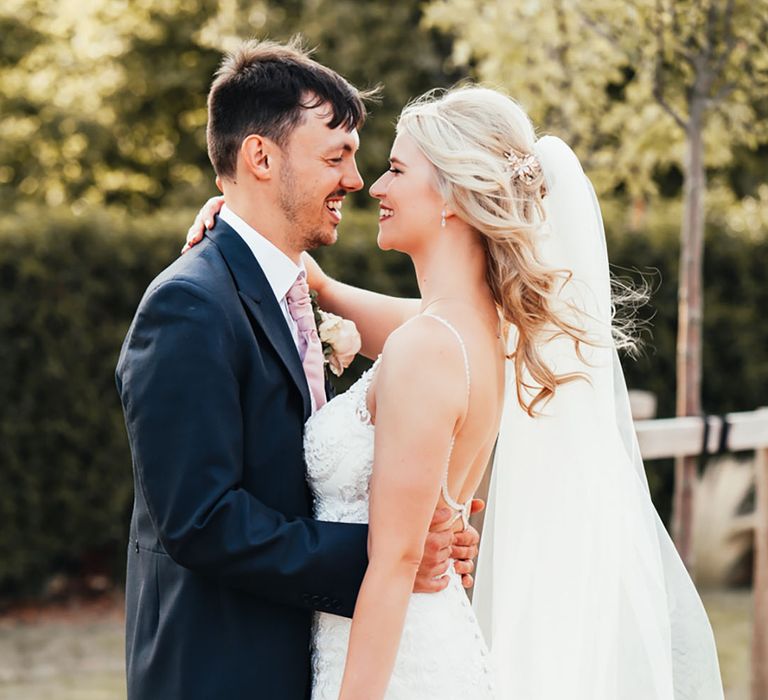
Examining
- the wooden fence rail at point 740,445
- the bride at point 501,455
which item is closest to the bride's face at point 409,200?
the bride at point 501,455

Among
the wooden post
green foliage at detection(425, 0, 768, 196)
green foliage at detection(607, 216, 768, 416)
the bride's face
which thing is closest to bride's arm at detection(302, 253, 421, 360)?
the bride's face

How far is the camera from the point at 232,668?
8.34 feet

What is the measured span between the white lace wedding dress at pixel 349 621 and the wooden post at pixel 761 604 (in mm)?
2820

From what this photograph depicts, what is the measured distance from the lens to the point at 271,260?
279 centimetres

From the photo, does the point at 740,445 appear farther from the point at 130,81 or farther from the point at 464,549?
the point at 130,81

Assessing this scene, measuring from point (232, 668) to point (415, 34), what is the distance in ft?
37.5

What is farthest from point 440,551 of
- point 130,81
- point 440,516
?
point 130,81

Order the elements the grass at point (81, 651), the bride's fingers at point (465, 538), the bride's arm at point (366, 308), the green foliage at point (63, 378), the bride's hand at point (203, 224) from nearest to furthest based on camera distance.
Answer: the bride's fingers at point (465, 538)
the bride's hand at point (203, 224)
the bride's arm at point (366, 308)
the grass at point (81, 651)
the green foliage at point (63, 378)

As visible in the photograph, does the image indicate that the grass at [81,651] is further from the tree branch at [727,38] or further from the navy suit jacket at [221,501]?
the navy suit jacket at [221,501]

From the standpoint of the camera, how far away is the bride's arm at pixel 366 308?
11.3 feet

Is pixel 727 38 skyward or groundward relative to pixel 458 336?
skyward

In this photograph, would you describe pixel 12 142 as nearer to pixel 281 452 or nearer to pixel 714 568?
pixel 714 568

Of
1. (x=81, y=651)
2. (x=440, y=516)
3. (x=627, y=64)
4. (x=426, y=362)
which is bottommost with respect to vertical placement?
(x=81, y=651)

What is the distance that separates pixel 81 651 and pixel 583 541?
14.6ft
